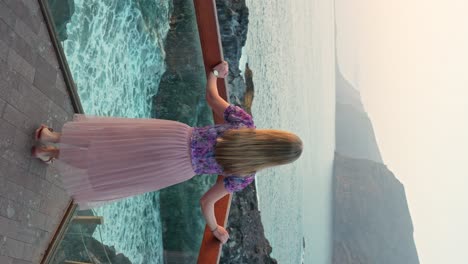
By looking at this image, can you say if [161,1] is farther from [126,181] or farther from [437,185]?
[437,185]

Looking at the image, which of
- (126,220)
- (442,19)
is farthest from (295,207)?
(442,19)

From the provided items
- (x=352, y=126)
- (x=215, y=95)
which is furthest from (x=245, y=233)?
(x=352, y=126)

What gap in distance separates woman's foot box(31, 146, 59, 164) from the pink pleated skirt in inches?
3.6

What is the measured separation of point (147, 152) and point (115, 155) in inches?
3.7

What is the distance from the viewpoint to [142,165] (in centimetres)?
136

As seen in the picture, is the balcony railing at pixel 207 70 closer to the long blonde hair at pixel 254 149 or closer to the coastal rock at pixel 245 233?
the long blonde hair at pixel 254 149

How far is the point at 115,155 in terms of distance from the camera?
1.36 m

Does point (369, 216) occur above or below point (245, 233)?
above

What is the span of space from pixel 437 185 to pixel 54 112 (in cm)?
1062

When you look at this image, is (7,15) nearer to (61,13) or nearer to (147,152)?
(61,13)

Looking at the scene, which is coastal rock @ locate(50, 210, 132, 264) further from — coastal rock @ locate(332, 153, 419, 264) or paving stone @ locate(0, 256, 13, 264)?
coastal rock @ locate(332, 153, 419, 264)

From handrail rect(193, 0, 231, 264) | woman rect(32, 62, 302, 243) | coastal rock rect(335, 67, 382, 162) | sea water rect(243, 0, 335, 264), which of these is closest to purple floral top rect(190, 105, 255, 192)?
woman rect(32, 62, 302, 243)

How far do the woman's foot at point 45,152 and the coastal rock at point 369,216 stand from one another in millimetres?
10578

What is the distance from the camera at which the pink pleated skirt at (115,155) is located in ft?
4.45
